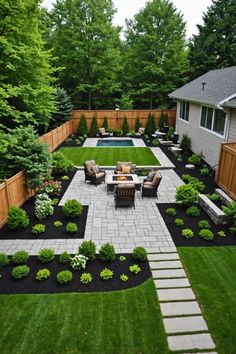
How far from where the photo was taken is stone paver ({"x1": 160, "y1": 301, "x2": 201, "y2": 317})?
5.51 m

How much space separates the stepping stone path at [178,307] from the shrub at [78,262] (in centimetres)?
180

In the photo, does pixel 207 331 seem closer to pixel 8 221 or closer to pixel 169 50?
pixel 8 221

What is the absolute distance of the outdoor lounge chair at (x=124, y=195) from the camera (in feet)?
33.1

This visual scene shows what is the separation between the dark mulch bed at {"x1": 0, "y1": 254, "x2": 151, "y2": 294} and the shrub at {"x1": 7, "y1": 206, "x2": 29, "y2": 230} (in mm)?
1851

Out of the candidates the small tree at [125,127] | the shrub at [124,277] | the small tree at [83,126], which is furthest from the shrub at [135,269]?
the small tree at [125,127]

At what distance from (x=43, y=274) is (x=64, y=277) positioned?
1.91ft

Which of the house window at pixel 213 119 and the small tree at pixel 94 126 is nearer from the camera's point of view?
the house window at pixel 213 119

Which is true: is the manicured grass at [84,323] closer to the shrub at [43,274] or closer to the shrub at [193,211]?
the shrub at [43,274]

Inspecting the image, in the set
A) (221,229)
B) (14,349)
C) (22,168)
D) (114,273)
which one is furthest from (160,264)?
(22,168)

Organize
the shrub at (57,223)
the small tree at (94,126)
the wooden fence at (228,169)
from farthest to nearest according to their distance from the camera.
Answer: the small tree at (94,126) < the wooden fence at (228,169) < the shrub at (57,223)

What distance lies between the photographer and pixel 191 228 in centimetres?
881

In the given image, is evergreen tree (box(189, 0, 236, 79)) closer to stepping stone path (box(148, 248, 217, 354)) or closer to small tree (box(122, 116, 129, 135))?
small tree (box(122, 116, 129, 135))

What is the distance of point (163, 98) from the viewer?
1270 inches

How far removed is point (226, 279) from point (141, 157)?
39.5ft
